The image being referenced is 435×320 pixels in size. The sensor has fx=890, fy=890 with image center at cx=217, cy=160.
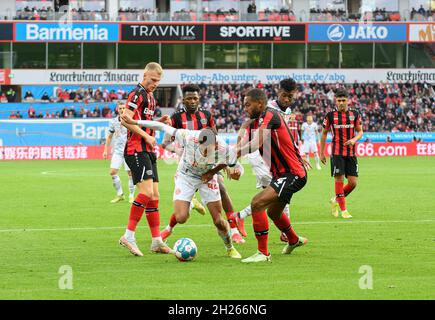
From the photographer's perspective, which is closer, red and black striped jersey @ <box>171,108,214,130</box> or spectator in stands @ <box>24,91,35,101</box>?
red and black striped jersey @ <box>171,108,214,130</box>

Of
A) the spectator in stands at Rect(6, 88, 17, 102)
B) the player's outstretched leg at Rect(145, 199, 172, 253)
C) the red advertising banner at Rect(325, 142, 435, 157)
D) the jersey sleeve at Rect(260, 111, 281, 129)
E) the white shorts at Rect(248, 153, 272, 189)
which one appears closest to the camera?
the jersey sleeve at Rect(260, 111, 281, 129)

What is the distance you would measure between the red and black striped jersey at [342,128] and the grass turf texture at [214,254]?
1.39 metres

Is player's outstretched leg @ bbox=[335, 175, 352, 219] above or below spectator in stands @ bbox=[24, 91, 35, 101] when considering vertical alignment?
below

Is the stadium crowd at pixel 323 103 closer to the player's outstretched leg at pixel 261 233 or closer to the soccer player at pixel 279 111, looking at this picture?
the soccer player at pixel 279 111

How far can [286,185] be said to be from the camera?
11.9m

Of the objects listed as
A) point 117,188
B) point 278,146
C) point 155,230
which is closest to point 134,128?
point 155,230

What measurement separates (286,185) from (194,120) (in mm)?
2849

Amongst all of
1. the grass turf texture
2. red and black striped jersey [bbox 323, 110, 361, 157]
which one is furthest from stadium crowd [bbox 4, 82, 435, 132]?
red and black striped jersey [bbox 323, 110, 361, 157]

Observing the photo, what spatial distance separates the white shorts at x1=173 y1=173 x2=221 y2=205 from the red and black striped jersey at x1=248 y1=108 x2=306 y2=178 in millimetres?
922

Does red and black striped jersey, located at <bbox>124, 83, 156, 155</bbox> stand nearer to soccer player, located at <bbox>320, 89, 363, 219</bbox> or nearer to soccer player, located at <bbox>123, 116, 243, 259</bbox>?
soccer player, located at <bbox>123, 116, 243, 259</bbox>

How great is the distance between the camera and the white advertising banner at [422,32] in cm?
6456

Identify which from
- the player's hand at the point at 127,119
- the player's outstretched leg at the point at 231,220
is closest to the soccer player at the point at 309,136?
the player's outstretched leg at the point at 231,220

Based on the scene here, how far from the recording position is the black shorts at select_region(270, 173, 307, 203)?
11.9 metres

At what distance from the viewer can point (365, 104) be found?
6112cm
